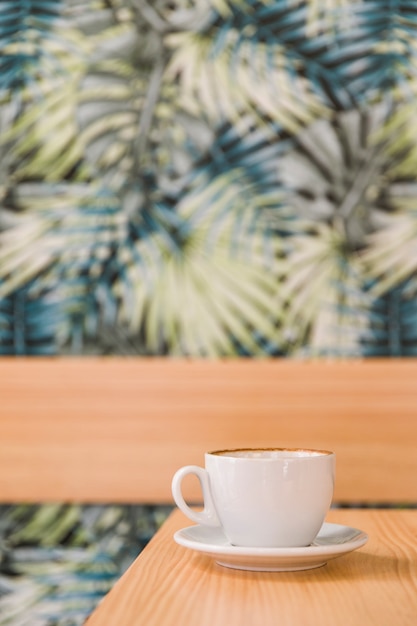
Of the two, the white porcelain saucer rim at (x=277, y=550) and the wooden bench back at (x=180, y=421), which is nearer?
the white porcelain saucer rim at (x=277, y=550)

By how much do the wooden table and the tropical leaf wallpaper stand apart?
2.59 feet

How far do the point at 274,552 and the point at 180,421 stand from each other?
831 millimetres

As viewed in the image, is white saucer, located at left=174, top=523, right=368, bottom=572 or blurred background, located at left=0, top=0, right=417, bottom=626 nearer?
white saucer, located at left=174, top=523, right=368, bottom=572

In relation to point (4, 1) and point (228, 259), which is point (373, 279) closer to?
point (228, 259)

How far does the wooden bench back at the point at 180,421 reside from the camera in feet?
4.68

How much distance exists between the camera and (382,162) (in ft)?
4.97

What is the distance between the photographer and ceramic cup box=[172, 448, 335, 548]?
2.16 ft

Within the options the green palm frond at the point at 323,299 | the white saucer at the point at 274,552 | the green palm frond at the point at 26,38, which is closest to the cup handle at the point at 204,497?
the white saucer at the point at 274,552

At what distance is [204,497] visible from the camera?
2.35ft

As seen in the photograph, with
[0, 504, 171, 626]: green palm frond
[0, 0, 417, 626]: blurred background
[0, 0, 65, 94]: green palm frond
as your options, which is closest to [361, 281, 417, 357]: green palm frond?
[0, 0, 417, 626]: blurred background

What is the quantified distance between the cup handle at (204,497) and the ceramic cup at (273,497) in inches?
0.8

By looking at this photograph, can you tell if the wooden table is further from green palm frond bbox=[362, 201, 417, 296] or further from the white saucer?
green palm frond bbox=[362, 201, 417, 296]

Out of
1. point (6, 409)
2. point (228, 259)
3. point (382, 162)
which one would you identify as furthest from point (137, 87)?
point (6, 409)

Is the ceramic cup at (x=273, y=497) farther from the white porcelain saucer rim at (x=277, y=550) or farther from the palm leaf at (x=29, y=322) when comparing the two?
the palm leaf at (x=29, y=322)
